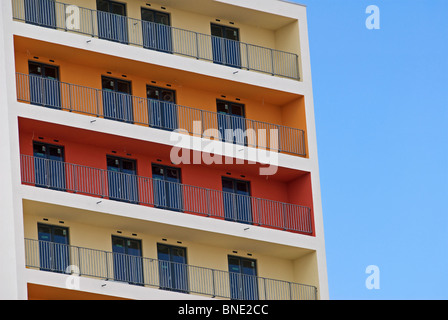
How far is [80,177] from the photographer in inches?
2645

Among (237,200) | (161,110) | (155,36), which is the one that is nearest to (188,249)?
(237,200)

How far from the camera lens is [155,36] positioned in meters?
70.7

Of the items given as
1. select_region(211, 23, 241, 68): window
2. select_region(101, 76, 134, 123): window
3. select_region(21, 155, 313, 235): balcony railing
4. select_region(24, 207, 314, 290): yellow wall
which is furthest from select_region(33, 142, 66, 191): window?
select_region(211, 23, 241, 68): window

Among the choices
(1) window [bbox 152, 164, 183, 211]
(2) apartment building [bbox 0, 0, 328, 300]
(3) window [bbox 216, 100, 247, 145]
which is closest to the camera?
(2) apartment building [bbox 0, 0, 328, 300]

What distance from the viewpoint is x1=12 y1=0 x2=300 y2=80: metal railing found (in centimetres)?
6850

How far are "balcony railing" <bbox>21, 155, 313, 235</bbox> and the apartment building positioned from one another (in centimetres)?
5

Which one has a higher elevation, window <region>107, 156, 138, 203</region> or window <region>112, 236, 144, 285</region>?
window <region>107, 156, 138, 203</region>

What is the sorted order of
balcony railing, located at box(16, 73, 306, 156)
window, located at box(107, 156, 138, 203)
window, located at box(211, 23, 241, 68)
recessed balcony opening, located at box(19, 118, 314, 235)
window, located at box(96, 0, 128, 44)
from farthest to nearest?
window, located at box(211, 23, 241, 68) < window, located at box(96, 0, 128, 44) < window, located at box(107, 156, 138, 203) < balcony railing, located at box(16, 73, 306, 156) < recessed balcony opening, located at box(19, 118, 314, 235)

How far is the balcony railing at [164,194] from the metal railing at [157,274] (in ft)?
6.64

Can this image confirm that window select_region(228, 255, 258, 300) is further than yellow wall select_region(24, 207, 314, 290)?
Yes

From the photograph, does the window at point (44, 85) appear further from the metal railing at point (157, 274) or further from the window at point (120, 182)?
the metal railing at point (157, 274)

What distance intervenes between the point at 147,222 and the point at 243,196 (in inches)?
185

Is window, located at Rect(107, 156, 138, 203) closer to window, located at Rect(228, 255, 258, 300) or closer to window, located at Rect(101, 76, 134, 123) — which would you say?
window, located at Rect(101, 76, 134, 123)
